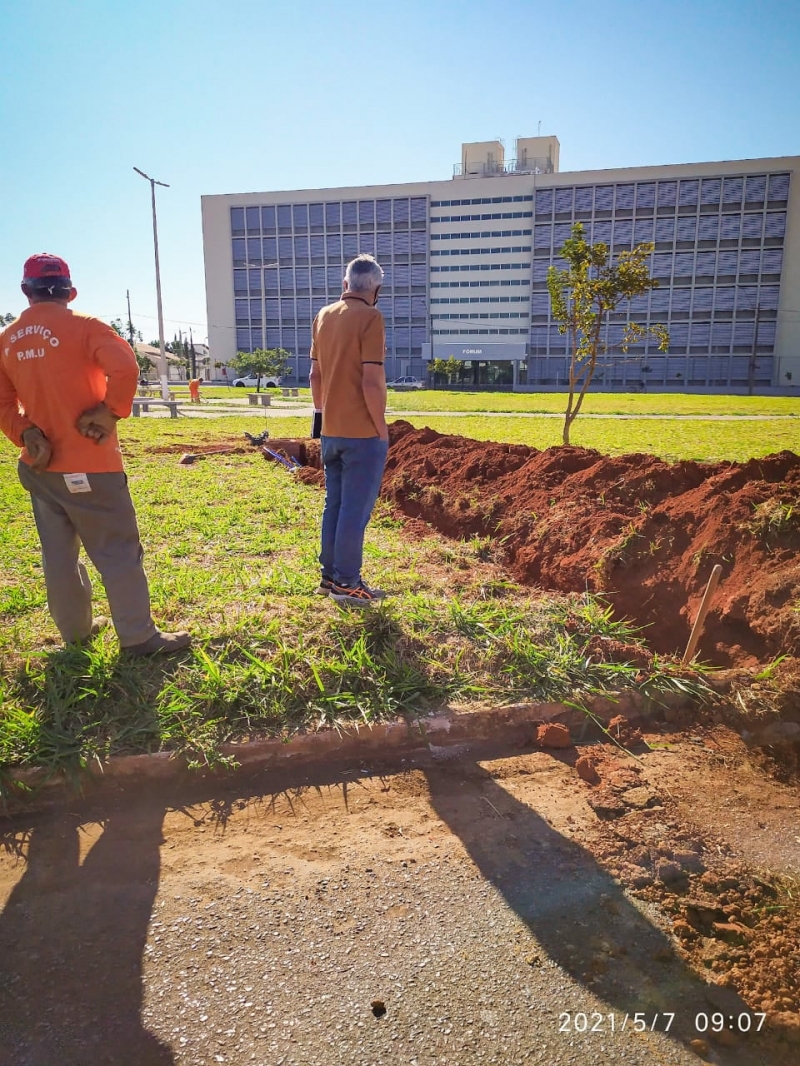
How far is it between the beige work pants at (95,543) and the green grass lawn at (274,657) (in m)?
0.24

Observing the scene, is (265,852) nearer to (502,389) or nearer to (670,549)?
(670,549)

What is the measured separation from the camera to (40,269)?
3.06 m

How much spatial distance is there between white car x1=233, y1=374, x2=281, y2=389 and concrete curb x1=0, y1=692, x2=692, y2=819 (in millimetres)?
51489

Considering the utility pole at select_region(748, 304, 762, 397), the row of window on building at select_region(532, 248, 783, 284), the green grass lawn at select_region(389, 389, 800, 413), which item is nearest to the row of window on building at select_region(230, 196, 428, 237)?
the row of window on building at select_region(532, 248, 783, 284)

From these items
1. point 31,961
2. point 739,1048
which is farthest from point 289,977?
point 739,1048

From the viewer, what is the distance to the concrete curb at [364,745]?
2.74 metres

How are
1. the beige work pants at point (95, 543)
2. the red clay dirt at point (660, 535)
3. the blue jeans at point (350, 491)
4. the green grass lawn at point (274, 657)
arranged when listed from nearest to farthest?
the green grass lawn at point (274, 657)
the beige work pants at point (95, 543)
the red clay dirt at point (660, 535)
the blue jeans at point (350, 491)

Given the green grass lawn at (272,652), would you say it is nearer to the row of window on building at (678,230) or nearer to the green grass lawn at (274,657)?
the green grass lawn at (274,657)

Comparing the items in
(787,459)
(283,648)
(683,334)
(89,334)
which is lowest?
(283,648)

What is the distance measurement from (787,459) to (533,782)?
337cm

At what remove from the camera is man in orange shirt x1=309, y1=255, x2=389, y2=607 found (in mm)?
3893

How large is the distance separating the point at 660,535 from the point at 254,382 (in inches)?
2462

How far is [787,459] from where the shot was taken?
15.9 feet
